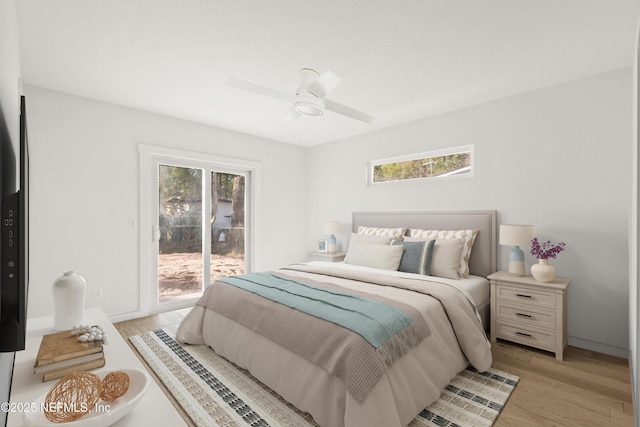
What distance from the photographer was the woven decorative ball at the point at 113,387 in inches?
39.8

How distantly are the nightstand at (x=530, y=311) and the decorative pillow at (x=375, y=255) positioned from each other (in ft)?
3.01

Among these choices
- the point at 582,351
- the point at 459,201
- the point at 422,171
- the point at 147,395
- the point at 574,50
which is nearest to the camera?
the point at 147,395

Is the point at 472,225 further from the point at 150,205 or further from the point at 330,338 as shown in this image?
the point at 150,205

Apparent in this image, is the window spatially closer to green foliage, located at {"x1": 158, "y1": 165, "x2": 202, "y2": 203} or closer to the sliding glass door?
the sliding glass door

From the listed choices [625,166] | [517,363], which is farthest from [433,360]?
[625,166]

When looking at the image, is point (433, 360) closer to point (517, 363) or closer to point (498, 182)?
point (517, 363)

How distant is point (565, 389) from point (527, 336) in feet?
1.98

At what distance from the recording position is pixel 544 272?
272cm

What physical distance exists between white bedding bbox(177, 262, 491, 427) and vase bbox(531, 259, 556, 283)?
Result: 1.99 ft

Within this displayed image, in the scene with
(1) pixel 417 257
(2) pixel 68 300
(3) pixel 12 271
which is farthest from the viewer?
(1) pixel 417 257

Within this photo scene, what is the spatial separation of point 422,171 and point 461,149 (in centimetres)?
55

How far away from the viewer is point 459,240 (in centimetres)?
329

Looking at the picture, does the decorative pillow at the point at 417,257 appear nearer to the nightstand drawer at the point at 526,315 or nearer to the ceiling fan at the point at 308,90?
the nightstand drawer at the point at 526,315

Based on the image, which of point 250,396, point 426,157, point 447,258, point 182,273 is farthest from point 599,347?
point 182,273
